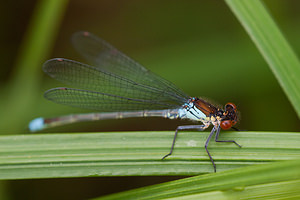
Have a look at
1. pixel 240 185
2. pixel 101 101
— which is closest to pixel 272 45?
pixel 240 185

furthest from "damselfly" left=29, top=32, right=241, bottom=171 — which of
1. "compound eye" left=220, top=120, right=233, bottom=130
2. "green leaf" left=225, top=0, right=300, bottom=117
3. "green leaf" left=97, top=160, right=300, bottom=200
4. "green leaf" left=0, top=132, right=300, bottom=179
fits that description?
"green leaf" left=97, top=160, right=300, bottom=200

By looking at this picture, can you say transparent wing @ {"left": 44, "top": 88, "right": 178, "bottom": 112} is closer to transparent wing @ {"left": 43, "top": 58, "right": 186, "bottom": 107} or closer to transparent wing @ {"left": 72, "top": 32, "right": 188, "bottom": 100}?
transparent wing @ {"left": 43, "top": 58, "right": 186, "bottom": 107}

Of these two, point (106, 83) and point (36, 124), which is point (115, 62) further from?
point (36, 124)

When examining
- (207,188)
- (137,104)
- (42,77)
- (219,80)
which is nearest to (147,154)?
(207,188)

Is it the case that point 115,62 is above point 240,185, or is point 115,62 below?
above

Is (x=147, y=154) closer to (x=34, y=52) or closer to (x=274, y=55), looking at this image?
(x=274, y=55)

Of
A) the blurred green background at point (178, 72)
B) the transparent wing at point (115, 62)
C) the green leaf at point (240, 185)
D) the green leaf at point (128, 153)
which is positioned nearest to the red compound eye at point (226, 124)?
the green leaf at point (128, 153)

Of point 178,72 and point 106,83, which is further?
point 178,72
